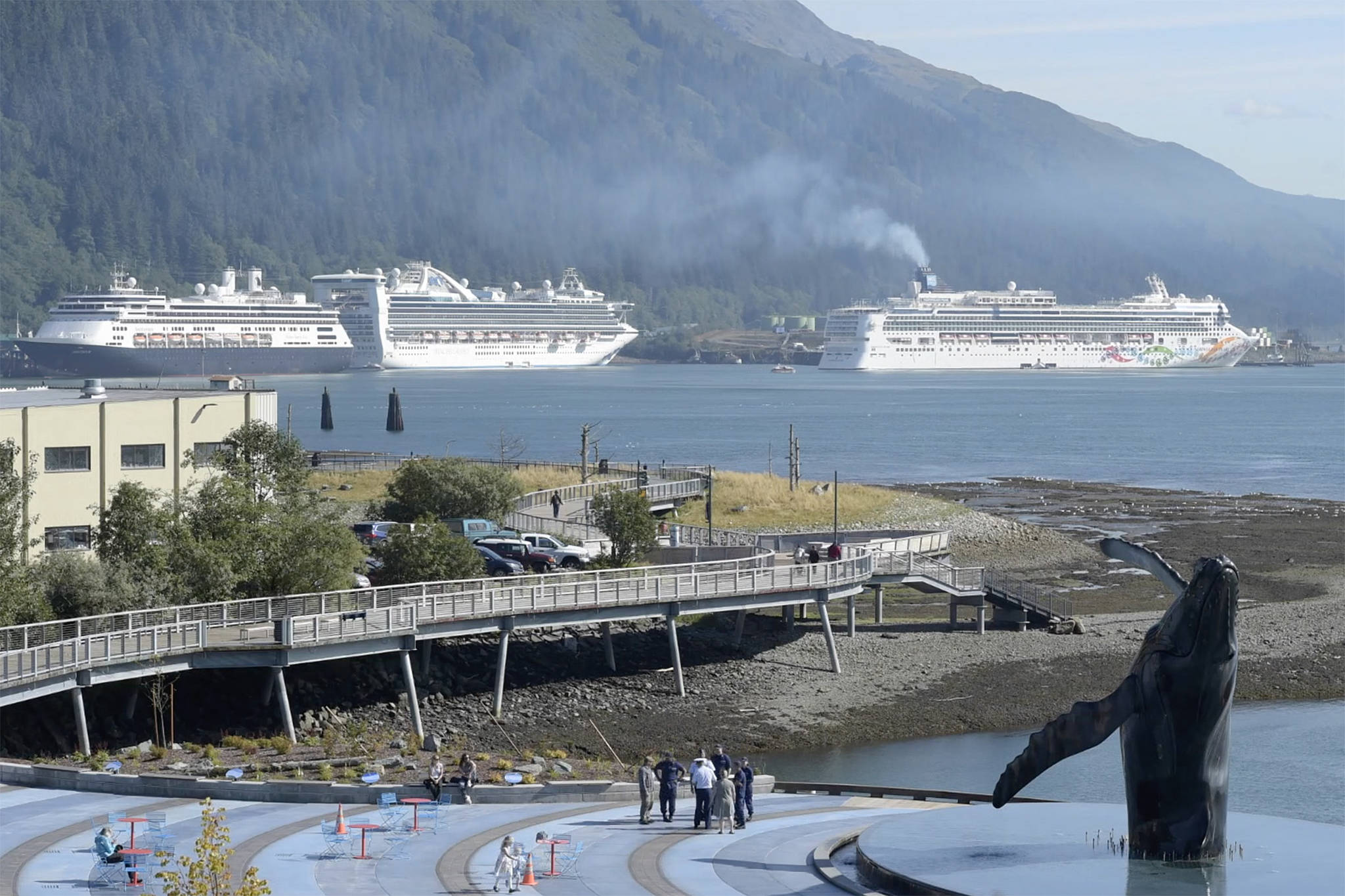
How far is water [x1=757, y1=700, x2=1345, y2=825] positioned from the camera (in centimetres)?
2958

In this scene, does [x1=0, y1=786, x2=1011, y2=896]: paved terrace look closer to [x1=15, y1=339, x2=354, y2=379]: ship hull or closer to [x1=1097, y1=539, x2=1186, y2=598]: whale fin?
[x1=1097, y1=539, x2=1186, y2=598]: whale fin

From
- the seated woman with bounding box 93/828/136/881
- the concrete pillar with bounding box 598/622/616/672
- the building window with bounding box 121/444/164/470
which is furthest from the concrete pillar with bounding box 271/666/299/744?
the seated woman with bounding box 93/828/136/881

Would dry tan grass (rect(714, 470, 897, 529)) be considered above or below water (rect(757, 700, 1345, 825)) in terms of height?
above

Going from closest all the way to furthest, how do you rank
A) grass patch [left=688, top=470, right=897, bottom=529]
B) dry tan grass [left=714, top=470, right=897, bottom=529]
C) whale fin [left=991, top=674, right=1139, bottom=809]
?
whale fin [left=991, top=674, right=1139, bottom=809] → grass patch [left=688, top=470, right=897, bottom=529] → dry tan grass [left=714, top=470, right=897, bottom=529]

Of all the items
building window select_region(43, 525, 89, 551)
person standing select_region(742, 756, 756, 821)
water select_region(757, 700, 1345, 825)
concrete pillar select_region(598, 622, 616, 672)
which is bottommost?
water select_region(757, 700, 1345, 825)

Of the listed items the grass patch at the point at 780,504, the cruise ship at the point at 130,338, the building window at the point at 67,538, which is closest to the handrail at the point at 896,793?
the building window at the point at 67,538

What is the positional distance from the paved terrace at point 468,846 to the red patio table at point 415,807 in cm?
11

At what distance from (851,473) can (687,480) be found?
116ft

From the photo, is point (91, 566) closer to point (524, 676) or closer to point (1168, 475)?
point (524, 676)

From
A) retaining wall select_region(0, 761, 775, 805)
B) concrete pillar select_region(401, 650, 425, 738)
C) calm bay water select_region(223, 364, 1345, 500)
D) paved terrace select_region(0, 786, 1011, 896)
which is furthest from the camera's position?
calm bay water select_region(223, 364, 1345, 500)

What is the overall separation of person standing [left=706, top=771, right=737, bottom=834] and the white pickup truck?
20164 mm

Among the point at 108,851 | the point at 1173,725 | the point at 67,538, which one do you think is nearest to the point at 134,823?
the point at 108,851

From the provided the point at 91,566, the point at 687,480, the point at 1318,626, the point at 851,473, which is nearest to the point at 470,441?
the point at 851,473

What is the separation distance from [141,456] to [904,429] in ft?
317
